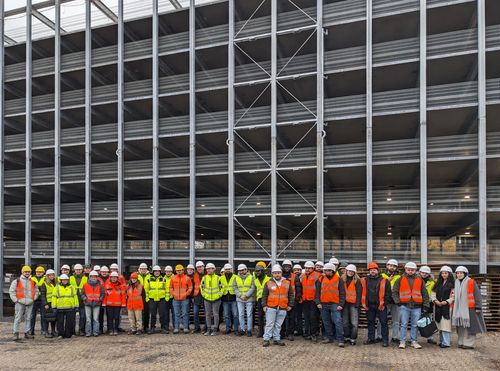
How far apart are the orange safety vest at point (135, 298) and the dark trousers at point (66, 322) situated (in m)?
1.53

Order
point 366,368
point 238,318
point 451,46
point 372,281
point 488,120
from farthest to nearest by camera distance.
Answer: point 488,120
point 451,46
point 238,318
point 372,281
point 366,368

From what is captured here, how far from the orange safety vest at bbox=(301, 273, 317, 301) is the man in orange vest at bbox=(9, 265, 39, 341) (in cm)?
725

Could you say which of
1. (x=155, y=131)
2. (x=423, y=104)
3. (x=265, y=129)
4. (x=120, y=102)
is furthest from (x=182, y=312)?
(x=120, y=102)

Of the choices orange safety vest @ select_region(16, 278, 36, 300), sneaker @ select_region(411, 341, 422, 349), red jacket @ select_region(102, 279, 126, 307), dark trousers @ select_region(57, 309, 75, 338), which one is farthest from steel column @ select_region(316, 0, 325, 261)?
orange safety vest @ select_region(16, 278, 36, 300)

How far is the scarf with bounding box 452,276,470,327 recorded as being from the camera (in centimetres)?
918

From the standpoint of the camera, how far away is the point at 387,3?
16.1 m

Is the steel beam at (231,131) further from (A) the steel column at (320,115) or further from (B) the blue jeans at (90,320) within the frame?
(B) the blue jeans at (90,320)

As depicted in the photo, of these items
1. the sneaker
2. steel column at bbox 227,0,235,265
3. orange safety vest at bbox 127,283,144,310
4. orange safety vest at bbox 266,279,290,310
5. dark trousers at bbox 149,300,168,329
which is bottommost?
the sneaker

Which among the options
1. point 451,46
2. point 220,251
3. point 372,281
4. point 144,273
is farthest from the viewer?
point 220,251

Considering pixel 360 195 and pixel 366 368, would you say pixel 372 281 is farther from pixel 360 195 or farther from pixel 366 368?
pixel 360 195

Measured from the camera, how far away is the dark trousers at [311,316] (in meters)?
10.1

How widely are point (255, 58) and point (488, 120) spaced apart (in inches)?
407

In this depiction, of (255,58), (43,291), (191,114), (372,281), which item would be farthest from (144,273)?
(255,58)

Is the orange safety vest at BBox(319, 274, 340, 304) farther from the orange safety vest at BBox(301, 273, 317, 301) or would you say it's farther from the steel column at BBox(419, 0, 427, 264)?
the steel column at BBox(419, 0, 427, 264)
